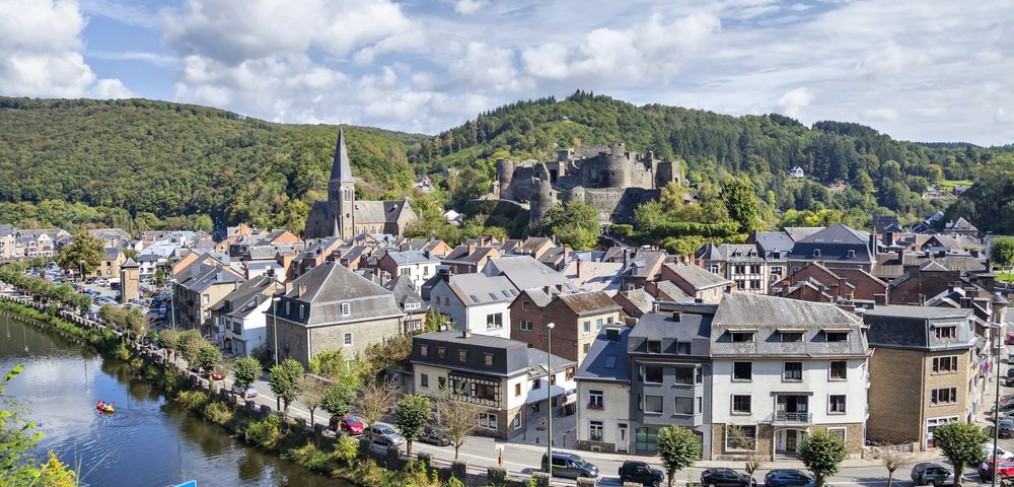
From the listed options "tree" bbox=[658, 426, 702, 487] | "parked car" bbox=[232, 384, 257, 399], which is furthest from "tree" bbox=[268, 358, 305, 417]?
"tree" bbox=[658, 426, 702, 487]

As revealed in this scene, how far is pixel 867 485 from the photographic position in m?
25.0

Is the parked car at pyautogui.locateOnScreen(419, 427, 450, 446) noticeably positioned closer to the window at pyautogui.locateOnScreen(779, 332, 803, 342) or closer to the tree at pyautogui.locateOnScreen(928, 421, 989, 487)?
the window at pyautogui.locateOnScreen(779, 332, 803, 342)

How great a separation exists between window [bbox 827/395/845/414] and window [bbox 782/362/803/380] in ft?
4.70

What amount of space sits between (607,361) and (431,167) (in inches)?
6010

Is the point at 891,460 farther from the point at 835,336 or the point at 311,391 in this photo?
the point at 311,391

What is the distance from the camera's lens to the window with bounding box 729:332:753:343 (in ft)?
92.3

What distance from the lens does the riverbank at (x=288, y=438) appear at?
27.3 m

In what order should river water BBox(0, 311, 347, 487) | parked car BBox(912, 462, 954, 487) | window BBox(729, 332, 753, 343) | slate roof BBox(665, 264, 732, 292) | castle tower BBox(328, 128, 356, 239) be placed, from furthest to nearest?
castle tower BBox(328, 128, 356, 239) → slate roof BBox(665, 264, 732, 292) → river water BBox(0, 311, 347, 487) → window BBox(729, 332, 753, 343) → parked car BBox(912, 462, 954, 487)

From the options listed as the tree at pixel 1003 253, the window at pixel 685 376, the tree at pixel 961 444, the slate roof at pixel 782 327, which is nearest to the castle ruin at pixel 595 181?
the tree at pixel 1003 253

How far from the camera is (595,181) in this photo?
10669 cm

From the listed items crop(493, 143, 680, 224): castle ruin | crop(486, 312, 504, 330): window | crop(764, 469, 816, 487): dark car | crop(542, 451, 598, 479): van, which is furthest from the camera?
crop(493, 143, 680, 224): castle ruin

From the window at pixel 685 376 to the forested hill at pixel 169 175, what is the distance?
95194mm

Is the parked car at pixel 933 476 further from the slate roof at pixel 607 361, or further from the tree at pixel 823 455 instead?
the slate roof at pixel 607 361

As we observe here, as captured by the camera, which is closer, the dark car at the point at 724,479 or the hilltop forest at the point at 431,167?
the dark car at the point at 724,479
